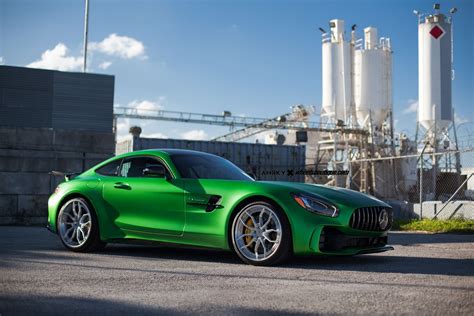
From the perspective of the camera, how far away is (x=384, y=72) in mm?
57000

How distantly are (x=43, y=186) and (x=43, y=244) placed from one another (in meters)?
6.59

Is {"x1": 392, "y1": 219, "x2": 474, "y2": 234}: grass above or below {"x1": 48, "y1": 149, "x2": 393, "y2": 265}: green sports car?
below

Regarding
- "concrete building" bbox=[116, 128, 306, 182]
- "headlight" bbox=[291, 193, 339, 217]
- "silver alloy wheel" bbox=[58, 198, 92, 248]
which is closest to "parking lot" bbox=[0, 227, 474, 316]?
"silver alloy wheel" bbox=[58, 198, 92, 248]

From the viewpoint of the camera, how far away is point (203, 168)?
278 inches

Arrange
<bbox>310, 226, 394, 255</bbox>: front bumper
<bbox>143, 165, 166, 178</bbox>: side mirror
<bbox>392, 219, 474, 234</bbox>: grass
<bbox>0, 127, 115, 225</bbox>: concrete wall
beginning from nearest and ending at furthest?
<bbox>310, 226, 394, 255</bbox>: front bumper < <bbox>143, 165, 166, 178</bbox>: side mirror < <bbox>392, 219, 474, 234</bbox>: grass < <bbox>0, 127, 115, 225</bbox>: concrete wall

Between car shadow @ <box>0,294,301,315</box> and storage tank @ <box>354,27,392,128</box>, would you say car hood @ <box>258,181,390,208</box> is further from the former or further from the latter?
storage tank @ <box>354,27,392,128</box>

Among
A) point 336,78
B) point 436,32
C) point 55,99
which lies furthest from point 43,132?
point 336,78

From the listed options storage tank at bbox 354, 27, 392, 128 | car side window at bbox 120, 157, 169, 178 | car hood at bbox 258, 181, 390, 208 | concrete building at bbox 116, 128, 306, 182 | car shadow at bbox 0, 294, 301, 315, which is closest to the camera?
car shadow at bbox 0, 294, 301, 315

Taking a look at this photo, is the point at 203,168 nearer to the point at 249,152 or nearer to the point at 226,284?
the point at 226,284

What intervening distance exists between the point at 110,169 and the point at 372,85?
5144 centimetres

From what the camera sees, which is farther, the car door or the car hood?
the car door

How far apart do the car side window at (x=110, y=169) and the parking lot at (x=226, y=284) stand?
3.40 feet

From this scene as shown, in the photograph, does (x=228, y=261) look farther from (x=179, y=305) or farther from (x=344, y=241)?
(x=179, y=305)

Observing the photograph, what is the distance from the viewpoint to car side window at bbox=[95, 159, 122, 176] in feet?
24.7
